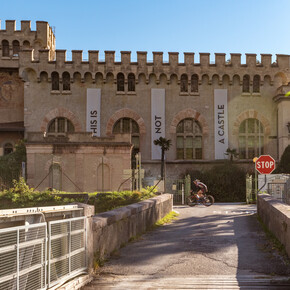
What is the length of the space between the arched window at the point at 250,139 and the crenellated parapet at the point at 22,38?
1898 centimetres

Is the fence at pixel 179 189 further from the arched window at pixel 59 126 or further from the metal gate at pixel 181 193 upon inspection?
the arched window at pixel 59 126

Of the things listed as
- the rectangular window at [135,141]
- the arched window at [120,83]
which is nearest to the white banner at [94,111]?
the arched window at [120,83]

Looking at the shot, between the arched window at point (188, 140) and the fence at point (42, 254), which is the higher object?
the arched window at point (188, 140)

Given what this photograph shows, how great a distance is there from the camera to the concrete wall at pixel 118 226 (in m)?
8.67

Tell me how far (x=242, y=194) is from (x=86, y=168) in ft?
47.0

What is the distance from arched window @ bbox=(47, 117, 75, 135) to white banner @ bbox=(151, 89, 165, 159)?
6848 mm

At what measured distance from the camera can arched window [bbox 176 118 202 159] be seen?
138ft

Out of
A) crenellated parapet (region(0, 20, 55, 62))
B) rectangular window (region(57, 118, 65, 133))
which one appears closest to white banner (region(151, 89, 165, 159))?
rectangular window (region(57, 118, 65, 133))

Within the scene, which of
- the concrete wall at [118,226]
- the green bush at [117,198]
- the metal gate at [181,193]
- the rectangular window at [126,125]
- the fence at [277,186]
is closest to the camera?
the concrete wall at [118,226]

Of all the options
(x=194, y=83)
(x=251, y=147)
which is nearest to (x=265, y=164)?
(x=251, y=147)

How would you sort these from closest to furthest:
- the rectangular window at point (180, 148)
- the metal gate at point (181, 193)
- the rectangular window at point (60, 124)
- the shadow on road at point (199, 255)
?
the shadow on road at point (199, 255) < the metal gate at point (181, 193) < the rectangular window at point (60, 124) < the rectangular window at point (180, 148)

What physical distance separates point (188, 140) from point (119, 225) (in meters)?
32.0

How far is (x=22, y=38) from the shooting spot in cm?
4272

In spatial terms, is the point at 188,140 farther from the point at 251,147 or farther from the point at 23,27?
the point at 23,27
